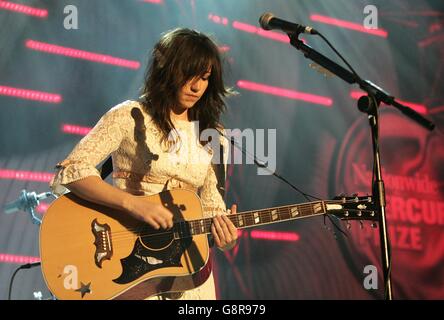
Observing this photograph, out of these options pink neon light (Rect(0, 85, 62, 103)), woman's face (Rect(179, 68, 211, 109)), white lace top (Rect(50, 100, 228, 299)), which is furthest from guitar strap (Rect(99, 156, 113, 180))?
pink neon light (Rect(0, 85, 62, 103))

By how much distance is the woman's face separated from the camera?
2.67 metres

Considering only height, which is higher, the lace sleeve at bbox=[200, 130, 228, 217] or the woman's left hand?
the lace sleeve at bbox=[200, 130, 228, 217]

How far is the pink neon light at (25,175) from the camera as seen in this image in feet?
14.1

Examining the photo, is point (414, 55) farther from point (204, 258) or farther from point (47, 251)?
point (47, 251)

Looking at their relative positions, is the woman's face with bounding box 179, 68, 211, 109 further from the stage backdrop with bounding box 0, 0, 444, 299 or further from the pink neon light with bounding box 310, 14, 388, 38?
the pink neon light with bounding box 310, 14, 388, 38

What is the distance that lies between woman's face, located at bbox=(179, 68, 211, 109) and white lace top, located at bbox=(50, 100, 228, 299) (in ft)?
0.51

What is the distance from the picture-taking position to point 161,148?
102 inches

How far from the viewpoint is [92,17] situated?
4703 mm

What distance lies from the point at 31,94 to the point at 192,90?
7.36ft

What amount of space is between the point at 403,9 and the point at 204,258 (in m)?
4.37

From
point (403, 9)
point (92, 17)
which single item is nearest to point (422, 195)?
point (403, 9)

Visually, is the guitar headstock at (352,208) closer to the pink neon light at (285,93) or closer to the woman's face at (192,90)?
the woman's face at (192,90)

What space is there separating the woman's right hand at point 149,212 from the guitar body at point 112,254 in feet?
0.20

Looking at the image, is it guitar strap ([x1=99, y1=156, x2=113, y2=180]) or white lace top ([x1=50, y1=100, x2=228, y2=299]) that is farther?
guitar strap ([x1=99, y1=156, x2=113, y2=180])
